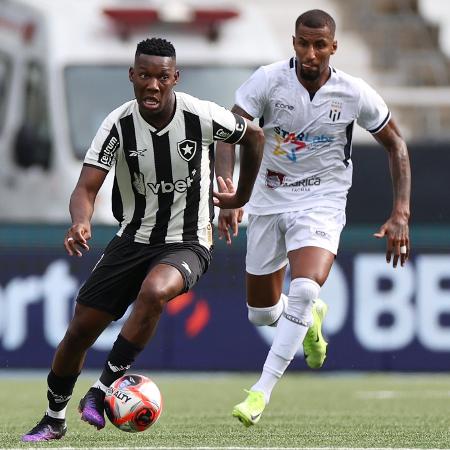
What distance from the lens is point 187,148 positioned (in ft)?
23.7

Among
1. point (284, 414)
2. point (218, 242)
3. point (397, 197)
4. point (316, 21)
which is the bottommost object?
point (284, 414)

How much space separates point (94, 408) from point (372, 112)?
8.19 feet

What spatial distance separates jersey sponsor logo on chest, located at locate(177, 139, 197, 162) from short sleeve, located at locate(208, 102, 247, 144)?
4.9 inches

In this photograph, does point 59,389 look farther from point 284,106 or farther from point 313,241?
A: point 284,106

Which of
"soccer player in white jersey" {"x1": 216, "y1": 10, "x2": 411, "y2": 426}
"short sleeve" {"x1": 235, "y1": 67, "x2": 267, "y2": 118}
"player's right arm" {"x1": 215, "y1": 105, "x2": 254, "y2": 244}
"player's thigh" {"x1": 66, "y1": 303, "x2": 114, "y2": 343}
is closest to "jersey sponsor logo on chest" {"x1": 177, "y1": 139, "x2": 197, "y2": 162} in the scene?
"player's right arm" {"x1": 215, "y1": 105, "x2": 254, "y2": 244}

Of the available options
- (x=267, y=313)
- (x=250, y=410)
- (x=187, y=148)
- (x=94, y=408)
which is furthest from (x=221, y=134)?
(x=267, y=313)

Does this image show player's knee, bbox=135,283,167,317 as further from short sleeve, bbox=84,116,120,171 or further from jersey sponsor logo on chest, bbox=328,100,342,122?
jersey sponsor logo on chest, bbox=328,100,342,122

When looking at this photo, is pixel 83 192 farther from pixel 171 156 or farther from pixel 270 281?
pixel 270 281

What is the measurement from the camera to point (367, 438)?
23.6ft

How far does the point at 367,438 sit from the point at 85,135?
839 centimetres

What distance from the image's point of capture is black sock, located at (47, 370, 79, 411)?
7.25m

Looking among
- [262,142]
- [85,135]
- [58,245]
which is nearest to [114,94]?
[85,135]

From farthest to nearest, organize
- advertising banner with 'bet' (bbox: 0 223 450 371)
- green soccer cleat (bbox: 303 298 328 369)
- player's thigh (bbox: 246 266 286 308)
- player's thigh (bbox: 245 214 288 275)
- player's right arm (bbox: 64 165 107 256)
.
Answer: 1. advertising banner with 'bet' (bbox: 0 223 450 371)
2. player's thigh (bbox: 246 266 286 308)
3. player's thigh (bbox: 245 214 288 275)
4. green soccer cleat (bbox: 303 298 328 369)
5. player's right arm (bbox: 64 165 107 256)

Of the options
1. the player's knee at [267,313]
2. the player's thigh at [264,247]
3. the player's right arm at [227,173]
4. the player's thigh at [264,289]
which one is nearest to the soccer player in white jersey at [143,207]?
the player's right arm at [227,173]
